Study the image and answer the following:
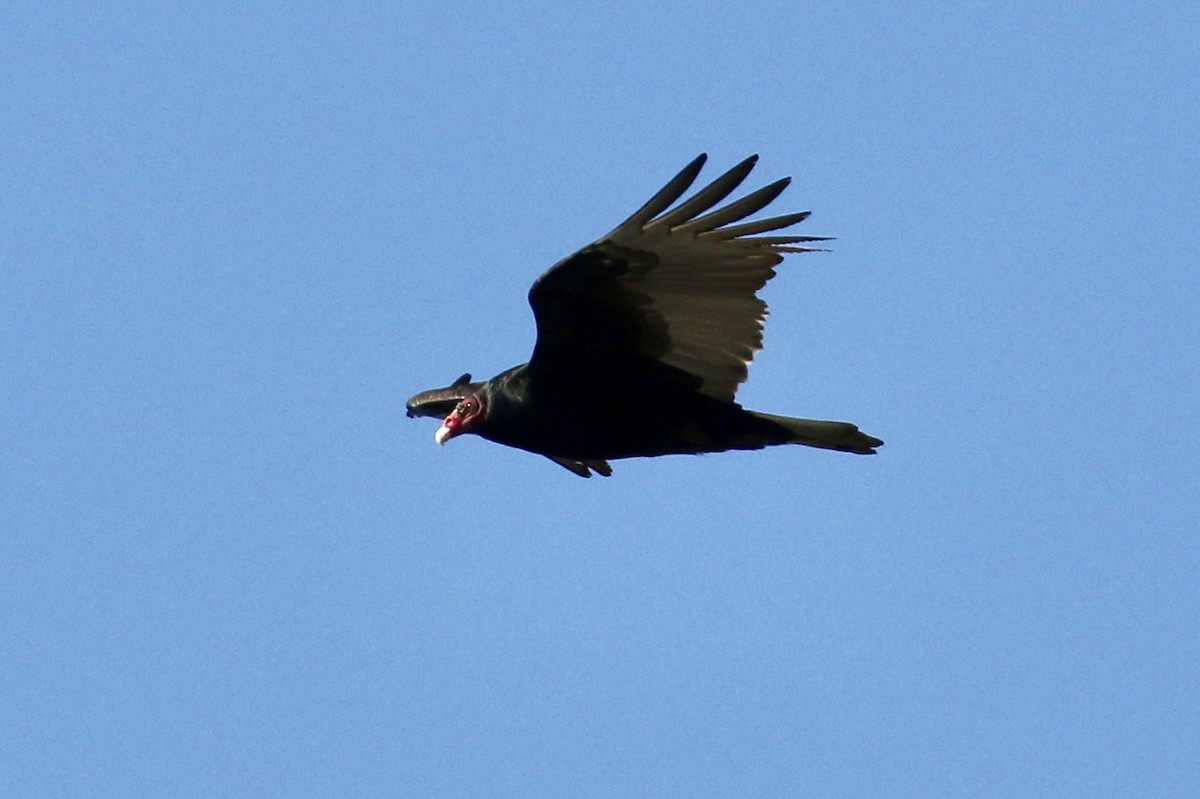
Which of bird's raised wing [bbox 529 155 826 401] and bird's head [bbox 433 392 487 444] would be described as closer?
bird's raised wing [bbox 529 155 826 401]

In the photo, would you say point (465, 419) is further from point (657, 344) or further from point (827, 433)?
point (827, 433)

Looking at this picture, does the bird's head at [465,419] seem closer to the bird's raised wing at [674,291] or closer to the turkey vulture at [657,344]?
the turkey vulture at [657,344]

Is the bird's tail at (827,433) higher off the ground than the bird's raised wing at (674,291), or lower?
lower

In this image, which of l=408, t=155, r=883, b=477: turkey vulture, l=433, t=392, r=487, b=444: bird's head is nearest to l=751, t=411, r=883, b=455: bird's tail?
l=408, t=155, r=883, b=477: turkey vulture

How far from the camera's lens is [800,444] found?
34.9 ft

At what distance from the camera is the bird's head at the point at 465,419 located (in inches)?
436

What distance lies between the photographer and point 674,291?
33.8 feet

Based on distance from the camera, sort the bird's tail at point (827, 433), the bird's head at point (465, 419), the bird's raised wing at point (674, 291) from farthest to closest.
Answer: the bird's head at point (465, 419) → the bird's tail at point (827, 433) → the bird's raised wing at point (674, 291)

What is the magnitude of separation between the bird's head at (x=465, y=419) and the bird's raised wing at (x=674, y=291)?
536 mm

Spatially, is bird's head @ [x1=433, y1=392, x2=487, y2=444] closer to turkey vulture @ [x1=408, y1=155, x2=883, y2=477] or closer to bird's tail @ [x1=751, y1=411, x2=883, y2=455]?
turkey vulture @ [x1=408, y1=155, x2=883, y2=477]

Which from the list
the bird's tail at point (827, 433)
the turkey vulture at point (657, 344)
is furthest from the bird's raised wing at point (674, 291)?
the bird's tail at point (827, 433)

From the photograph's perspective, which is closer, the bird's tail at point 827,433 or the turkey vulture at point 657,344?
the turkey vulture at point 657,344

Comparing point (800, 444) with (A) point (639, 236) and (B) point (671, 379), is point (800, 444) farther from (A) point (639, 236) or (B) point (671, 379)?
(A) point (639, 236)

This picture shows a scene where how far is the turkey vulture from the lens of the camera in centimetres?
1005
